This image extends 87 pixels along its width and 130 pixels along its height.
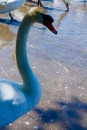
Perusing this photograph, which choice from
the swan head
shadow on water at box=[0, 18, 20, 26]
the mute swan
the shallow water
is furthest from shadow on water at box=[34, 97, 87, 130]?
shadow on water at box=[0, 18, 20, 26]

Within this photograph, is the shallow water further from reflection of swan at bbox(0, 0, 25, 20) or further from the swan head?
the swan head

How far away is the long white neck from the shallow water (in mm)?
908

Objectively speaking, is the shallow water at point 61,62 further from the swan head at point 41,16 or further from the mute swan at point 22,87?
the swan head at point 41,16

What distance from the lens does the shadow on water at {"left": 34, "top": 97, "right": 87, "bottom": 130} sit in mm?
3946

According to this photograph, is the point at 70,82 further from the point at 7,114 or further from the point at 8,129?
the point at 7,114

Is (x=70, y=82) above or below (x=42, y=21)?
below

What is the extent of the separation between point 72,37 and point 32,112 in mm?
3214

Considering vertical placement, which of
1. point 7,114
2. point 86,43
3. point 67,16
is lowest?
point 67,16

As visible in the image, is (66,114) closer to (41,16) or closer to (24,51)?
(24,51)

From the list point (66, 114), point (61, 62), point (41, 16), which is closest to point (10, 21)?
point (61, 62)

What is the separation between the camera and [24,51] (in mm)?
3242

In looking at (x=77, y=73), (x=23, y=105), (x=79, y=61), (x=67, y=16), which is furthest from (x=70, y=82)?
(x=67, y=16)

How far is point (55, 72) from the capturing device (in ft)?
17.2

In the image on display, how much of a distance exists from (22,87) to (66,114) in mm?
1014
